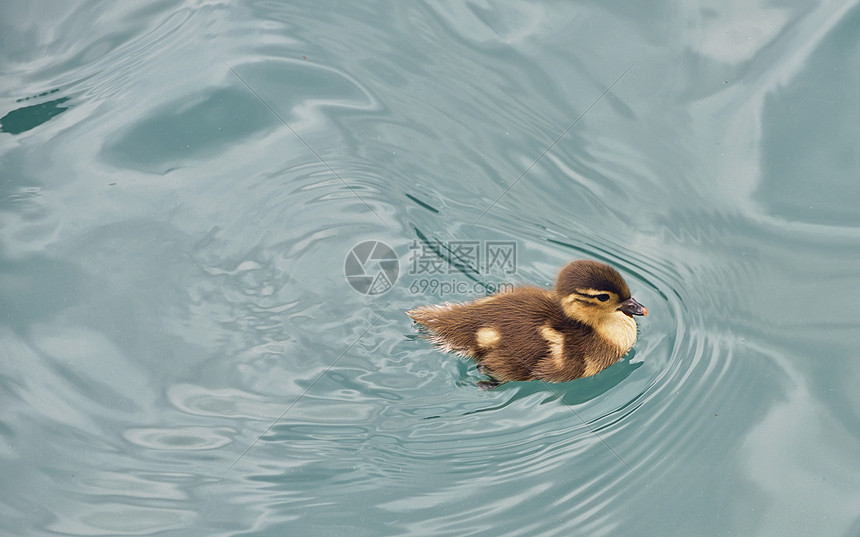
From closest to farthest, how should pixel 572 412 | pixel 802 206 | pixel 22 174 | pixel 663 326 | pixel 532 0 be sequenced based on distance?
pixel 572 412 → pixel 663 326 → pixel 802 206 → pixel 22 174 → pixel 532 0

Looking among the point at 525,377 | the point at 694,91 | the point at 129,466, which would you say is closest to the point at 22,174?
the point at 129,466

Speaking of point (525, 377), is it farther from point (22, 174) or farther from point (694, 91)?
point (22, 174)

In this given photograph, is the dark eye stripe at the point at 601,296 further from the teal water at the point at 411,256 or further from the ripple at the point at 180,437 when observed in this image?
the ripple at the point at 180,437

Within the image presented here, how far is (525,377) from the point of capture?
3584 millimetres

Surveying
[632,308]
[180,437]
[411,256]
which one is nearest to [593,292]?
[632,308]

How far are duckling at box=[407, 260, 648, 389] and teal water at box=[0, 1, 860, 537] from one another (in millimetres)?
95

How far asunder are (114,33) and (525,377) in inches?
125

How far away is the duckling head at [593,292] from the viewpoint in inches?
135

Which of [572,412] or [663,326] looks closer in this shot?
[572,412]

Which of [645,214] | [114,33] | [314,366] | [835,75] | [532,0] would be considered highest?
[114,33]

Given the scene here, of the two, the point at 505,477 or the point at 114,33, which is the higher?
the point at 114,33

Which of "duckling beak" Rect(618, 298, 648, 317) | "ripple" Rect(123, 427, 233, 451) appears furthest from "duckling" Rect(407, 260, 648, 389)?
"ripple" Rect(123, 427, 233, 451)

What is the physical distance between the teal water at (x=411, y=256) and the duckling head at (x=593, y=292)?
0.31 m

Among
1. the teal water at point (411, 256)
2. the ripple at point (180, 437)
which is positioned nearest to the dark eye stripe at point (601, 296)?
the teal water at point (411, 256)
